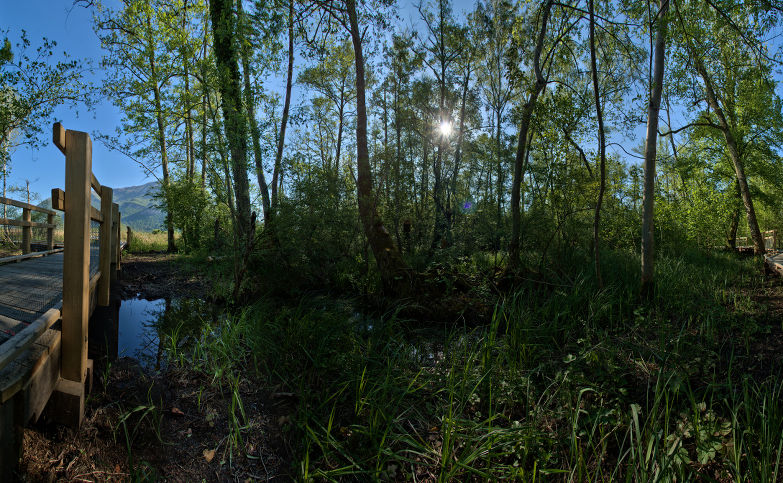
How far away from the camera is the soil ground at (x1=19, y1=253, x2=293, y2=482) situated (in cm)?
203

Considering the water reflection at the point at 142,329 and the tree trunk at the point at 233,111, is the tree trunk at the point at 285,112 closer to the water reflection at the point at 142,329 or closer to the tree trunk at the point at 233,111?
the tree trunk at the point at 233,111

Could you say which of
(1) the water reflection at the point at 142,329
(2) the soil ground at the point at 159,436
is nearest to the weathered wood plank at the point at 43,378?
(2) the soil ground at the point at 159,436

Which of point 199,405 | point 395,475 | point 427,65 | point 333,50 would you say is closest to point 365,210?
point 199,405

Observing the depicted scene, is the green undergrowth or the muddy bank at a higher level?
the muddy bank

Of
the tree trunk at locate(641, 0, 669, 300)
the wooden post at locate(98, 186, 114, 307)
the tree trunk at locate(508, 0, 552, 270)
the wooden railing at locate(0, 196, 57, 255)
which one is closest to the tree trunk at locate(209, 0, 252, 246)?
the wooden post at locate(98, 186, 114, 307)

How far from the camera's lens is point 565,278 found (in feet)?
20.1

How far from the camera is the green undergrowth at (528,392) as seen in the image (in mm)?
2229

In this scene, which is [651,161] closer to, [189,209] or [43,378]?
[43,378]

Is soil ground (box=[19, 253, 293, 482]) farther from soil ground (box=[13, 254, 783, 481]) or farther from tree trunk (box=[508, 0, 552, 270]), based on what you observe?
tree trunk (box=[508, 0, 552, 270])

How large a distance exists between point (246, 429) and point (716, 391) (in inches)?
148

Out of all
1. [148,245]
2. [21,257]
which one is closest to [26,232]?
[21,257]

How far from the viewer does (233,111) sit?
649 centimetres

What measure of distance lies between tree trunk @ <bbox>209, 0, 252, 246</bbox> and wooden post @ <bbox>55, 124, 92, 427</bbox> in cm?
391

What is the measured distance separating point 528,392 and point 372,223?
14.3 ft
